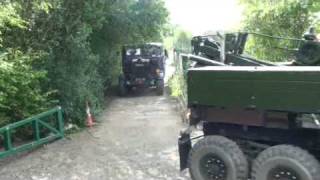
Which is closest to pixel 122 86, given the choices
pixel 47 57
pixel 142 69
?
pixel 142 69

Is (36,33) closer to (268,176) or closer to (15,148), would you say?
(15,148)

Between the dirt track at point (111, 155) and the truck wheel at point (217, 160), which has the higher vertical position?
the truck wheel at point (217, 160)

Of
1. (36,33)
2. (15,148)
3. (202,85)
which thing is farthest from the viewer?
(36,33)

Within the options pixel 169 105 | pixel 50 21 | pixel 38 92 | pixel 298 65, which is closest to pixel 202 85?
pixel 298 65

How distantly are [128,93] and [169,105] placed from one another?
4.80m

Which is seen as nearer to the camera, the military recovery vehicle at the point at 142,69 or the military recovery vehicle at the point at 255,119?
the military recovery vehicle at the point at 255,119

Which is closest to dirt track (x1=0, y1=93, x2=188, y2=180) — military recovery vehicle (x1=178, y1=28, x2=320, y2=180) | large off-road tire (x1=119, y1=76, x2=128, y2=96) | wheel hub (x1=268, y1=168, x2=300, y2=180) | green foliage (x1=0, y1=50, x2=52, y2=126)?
green foliage (x1=0, y1=50, x2=52, y2=126)

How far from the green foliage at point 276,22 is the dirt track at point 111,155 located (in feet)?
9.59

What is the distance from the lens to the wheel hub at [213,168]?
7406 millimetres

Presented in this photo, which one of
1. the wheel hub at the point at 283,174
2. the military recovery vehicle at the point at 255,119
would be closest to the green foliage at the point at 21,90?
the military recovery vehicle at the point at 255,119

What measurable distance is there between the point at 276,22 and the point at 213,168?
750cm

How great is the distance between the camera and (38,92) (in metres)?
12.3

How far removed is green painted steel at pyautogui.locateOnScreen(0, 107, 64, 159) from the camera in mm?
10203

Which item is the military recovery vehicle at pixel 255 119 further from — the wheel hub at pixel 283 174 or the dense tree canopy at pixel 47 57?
the dense tree canopy at pixel 47 57
